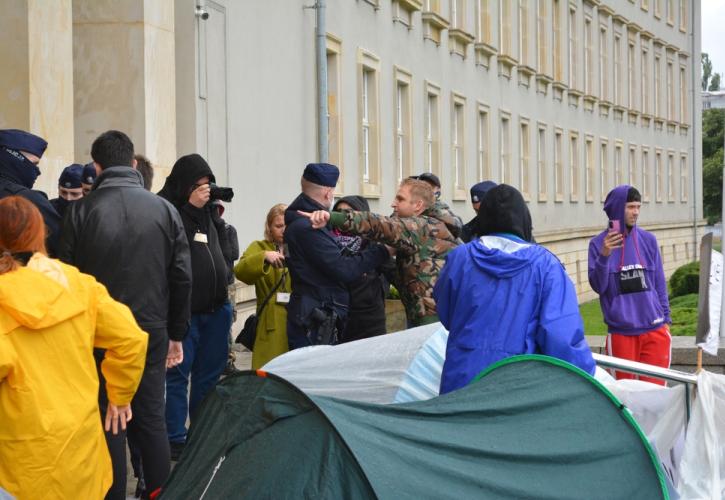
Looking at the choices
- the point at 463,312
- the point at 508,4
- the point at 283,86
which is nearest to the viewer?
the point at 463,312

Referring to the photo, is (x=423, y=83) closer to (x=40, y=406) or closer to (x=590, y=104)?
(x=590, y=104)

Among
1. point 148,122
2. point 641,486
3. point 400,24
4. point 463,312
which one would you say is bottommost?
point 641,486

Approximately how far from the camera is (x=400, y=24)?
2633 centimetres

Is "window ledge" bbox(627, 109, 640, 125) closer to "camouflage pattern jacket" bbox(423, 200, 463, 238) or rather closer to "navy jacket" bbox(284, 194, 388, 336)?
"navy jacket" bbox(284, 194, 388, 336)

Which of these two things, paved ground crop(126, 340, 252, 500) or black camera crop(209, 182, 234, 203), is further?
black camera crop(209, 182, 234, 203)

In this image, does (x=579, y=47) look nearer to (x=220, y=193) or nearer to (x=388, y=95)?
(x=388, y=95)

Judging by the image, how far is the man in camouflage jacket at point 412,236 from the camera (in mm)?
8141

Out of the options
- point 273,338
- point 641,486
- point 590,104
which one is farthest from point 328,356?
point 590,104

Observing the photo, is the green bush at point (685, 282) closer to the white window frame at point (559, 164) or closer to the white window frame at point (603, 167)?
the white window frame at point (559, 164)

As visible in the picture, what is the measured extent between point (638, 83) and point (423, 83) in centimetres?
2622

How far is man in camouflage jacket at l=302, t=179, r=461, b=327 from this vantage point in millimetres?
8141

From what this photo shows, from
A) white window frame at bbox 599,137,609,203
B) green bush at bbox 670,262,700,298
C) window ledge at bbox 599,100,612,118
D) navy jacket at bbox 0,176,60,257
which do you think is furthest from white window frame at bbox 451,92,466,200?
navy jacket at bbox 0,176,60,257

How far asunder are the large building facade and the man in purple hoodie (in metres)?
4.32

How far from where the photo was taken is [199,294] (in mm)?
9055
